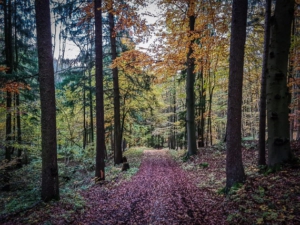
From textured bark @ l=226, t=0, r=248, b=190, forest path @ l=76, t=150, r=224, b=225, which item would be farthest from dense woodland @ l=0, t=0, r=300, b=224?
forest path @ l=76, t=150, r=224, b=225

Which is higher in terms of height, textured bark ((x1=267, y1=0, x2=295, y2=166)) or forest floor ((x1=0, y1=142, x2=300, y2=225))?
textured bark ((x1=267, y1=0, x2=295, y2=166))

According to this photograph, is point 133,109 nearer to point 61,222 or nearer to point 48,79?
point 48,79

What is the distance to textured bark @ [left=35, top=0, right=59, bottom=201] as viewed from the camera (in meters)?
5.87

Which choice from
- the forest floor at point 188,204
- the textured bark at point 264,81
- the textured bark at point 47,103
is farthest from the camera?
the textured bark at point 264,81

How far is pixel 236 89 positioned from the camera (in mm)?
5879

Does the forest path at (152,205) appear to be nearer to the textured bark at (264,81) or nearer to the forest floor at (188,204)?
the forest floor at (188,204)

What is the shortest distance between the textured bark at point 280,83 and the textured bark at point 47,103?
7.37 meters

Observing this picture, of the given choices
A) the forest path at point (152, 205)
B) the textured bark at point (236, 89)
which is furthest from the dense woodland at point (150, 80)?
the forest path at point (152, 205)

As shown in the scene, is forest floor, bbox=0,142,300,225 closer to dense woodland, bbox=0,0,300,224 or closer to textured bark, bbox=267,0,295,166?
dense woodland, bbox=0,0,300,224

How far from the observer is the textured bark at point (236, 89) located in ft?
18.8

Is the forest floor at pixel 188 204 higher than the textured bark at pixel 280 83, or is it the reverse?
the textured bark at pixel 280 83

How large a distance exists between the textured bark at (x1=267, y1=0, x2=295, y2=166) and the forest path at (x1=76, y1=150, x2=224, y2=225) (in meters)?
2.94

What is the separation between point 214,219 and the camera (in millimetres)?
4645

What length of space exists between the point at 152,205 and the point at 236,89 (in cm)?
453
